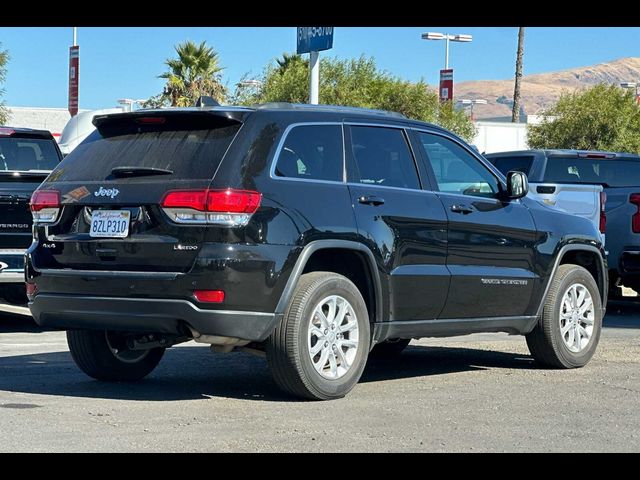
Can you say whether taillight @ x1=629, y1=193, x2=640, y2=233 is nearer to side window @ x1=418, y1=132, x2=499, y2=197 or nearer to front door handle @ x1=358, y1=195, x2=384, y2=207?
side window @ x1=418, y1=132, x2=499, y2=197

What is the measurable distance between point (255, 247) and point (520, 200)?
2937 mm

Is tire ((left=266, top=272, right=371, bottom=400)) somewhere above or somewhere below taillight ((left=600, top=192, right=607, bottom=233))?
below

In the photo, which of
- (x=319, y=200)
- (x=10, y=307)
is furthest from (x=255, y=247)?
(x=10, y=307)

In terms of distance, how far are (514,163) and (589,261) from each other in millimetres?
5253

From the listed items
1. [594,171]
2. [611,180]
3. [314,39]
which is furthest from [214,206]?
[314,39]

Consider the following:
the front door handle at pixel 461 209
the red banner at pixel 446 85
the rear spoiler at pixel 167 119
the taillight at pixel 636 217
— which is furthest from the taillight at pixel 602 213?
the red banner at pixel 446 85

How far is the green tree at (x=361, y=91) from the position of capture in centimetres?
3809

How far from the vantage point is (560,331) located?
9.68m

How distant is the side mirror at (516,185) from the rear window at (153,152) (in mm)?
2519

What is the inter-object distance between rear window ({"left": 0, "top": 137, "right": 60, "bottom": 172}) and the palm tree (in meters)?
30.5

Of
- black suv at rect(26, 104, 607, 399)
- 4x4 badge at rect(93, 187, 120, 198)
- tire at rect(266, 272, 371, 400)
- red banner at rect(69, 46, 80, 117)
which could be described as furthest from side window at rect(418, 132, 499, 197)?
red banner at rect(69, 46, 80, 117)

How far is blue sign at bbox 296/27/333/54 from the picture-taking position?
54.7ft

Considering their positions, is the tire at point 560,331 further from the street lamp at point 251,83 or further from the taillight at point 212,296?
the street lamp at point 251,83

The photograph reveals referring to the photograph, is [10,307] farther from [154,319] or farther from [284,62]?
[284,62]
